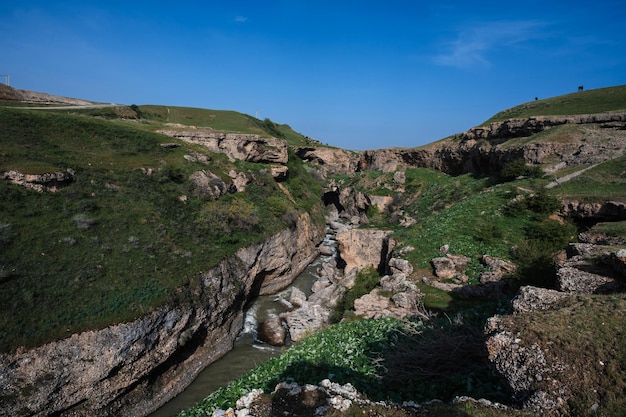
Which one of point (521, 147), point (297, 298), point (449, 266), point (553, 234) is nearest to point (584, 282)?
point (449, 266)

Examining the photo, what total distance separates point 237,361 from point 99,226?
39.4 ft

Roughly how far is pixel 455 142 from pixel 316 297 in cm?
3393

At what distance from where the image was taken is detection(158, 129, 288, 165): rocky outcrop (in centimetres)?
4241

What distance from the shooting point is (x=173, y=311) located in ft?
54.9

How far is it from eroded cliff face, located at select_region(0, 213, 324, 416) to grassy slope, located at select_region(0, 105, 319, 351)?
0.70 meters

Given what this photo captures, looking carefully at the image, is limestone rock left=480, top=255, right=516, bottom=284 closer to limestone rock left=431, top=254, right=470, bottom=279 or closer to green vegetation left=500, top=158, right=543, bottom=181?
limestone rock left=431, top=254, right=470, bottom=279

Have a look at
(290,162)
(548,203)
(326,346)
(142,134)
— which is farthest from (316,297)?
(290,162)

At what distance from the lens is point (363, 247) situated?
2650 cm

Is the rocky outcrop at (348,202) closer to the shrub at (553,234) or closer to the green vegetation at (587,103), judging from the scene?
the green vegetation at (587,103)

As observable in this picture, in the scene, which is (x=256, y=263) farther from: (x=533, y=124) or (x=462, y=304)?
(x=533, y=124)

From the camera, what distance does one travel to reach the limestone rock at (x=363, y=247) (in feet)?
84.8

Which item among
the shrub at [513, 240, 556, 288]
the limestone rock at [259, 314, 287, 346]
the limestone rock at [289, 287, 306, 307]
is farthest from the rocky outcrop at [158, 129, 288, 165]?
the shrub at [513, 240, 556, 288]

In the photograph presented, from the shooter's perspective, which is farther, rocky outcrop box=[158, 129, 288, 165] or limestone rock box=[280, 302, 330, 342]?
rocky outcrop box=[158, 129, 288, 165]

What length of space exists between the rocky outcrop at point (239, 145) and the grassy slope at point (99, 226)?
7052 mm
